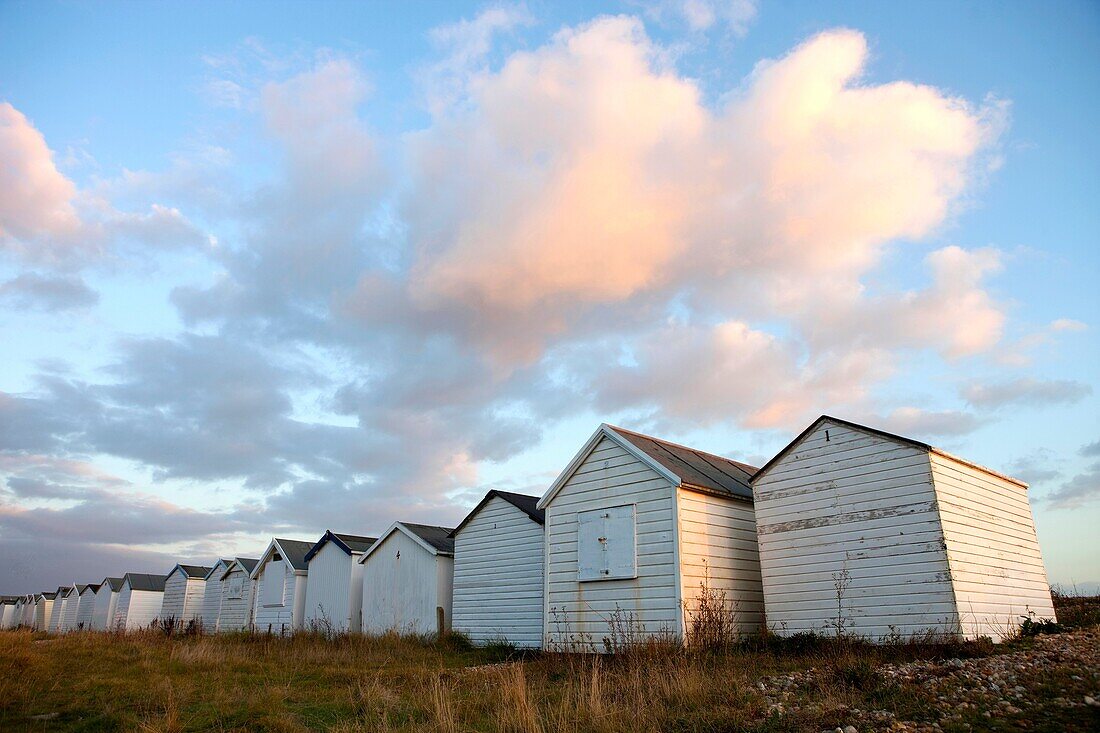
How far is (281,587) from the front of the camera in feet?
113

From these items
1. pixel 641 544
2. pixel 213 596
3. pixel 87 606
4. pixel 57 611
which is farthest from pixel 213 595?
pixel 57 611

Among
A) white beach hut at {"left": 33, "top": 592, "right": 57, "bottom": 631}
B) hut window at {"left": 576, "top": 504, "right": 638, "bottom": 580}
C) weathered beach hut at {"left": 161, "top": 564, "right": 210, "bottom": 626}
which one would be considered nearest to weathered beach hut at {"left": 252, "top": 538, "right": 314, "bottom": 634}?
weathered beach hut at {"left": 161, "top": 564, "right": 210, "bottom": 626}

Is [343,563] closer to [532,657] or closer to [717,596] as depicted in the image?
[532,657]

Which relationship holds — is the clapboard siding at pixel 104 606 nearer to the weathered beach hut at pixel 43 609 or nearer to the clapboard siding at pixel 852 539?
the weathered beach hut at pixel 43 609

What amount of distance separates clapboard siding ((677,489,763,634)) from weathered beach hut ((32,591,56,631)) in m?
75.6

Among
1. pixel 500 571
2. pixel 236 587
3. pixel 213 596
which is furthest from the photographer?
pixel 213 596

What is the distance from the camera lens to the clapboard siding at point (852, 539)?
14.2 metres

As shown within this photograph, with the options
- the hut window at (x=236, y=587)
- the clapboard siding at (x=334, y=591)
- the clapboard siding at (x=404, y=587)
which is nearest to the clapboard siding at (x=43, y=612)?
the hut window at (x=236, y=587)

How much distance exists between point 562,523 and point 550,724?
1068cm

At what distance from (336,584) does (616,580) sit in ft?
59.3

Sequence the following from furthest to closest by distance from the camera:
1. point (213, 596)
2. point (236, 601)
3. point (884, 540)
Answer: point (213, 596), point (236, 601), point (884, 540)

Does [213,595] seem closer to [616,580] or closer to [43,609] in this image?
[616,580]

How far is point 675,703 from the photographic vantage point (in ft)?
30.7

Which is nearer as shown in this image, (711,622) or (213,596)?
(711,622)
